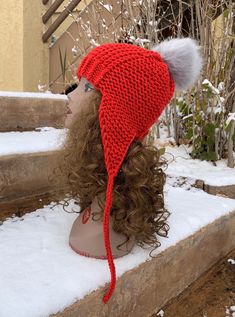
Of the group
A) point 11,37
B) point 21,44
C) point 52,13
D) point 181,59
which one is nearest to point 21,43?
point 21,44

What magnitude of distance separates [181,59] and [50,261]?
0.67 m

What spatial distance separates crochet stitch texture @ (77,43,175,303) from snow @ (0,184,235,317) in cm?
10

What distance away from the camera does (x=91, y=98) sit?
3.50ft

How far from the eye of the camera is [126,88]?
1.01 meters

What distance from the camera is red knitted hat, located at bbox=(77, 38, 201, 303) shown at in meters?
0.99

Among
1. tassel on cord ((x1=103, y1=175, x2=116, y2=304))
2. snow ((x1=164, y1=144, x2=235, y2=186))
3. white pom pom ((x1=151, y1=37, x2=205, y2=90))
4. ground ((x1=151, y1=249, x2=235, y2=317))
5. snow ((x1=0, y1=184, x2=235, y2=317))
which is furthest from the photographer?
snow ((x1=164, y1=144, x2=235, y2=186))

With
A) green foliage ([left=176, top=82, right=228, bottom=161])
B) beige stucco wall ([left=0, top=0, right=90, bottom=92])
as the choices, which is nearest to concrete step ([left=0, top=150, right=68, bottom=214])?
green foliage ([left=176, top=82, right=228, bottom=161])

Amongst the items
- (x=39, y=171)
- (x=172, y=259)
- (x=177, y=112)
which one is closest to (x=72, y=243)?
(x=172, y=259)

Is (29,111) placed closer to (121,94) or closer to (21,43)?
(121,94)

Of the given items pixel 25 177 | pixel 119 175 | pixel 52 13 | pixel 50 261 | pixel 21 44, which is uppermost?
pixel 52 13

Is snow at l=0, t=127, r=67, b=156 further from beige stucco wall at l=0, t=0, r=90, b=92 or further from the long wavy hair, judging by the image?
beige stucco wall at l=0, t=0, r=90, b=92

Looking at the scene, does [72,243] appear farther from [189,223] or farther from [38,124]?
[38,124]

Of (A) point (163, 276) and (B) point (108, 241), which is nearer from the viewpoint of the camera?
(B) point (108, 241)

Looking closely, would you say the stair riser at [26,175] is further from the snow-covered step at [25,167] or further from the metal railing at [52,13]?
the metal railing at [52,13]
